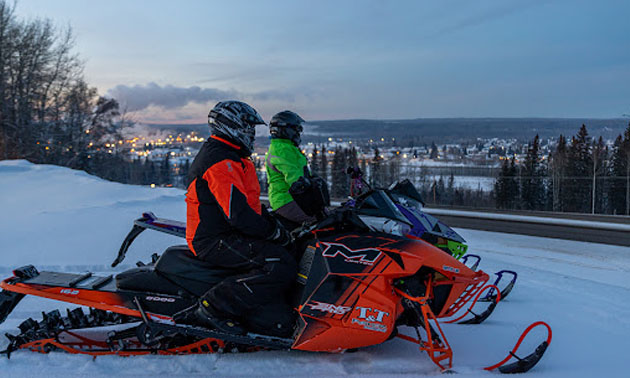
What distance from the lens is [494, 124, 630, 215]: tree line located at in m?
44.6

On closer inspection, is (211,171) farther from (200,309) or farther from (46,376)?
(46,376)

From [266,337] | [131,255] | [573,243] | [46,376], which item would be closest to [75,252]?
[131,255]

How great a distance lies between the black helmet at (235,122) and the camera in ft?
11.7

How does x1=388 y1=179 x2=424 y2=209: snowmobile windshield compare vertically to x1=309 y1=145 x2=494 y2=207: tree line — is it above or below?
above

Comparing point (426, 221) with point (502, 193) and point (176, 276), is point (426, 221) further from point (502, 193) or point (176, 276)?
point (502, 193)

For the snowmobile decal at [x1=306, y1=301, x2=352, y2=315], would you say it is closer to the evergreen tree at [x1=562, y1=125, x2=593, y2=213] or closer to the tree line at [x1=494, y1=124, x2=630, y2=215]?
the tree line at [x1=494, y1=124, x2=630, y2=215]

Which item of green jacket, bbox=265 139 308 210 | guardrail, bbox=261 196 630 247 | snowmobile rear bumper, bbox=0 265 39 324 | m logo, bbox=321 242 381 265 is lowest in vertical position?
guardrail, bbox=261 196 630 247

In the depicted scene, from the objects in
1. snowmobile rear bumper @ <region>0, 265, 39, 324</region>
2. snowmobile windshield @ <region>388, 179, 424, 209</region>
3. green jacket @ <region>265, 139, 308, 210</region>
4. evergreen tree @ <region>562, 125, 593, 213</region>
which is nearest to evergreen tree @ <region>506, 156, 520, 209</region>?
evergreen tree @ <region>562, 125, 593, 213</region>

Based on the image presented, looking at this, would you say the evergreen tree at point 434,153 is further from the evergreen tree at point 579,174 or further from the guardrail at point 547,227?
the guardrail at point 547,227

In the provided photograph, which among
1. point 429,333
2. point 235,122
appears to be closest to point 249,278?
point 235,122

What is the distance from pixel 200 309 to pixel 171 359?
18.5 inches

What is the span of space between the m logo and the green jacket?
1657 millimetres

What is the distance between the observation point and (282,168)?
5121 millimetres

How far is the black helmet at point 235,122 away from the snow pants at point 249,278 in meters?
0.77
